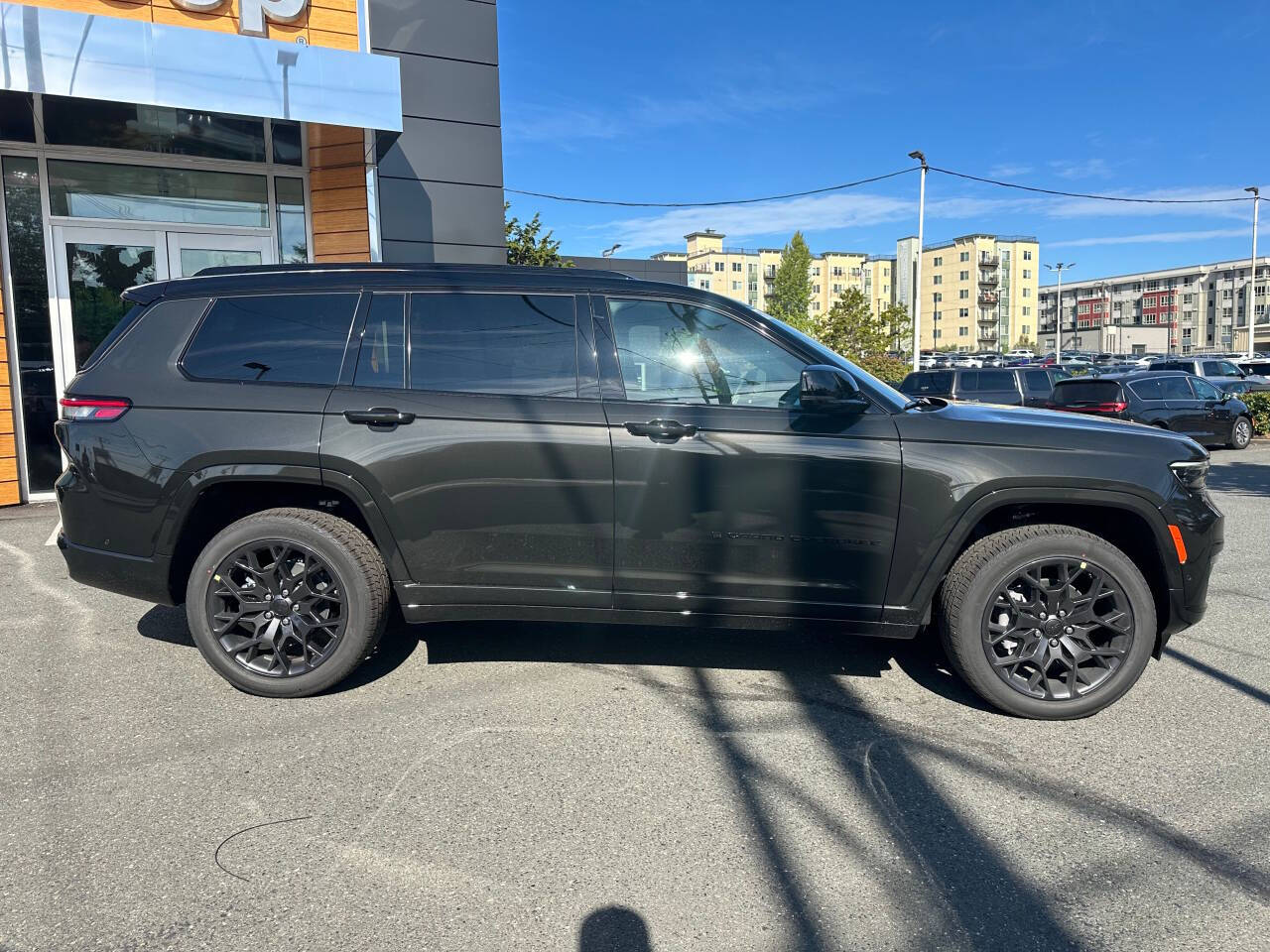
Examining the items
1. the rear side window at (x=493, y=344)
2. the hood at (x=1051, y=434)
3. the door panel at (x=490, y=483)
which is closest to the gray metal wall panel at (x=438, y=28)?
the rear side window at (x=493, y=344)

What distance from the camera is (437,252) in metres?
11.0

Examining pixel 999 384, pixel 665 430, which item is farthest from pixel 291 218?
pixel 999 384

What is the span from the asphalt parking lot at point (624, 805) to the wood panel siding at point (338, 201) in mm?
5974

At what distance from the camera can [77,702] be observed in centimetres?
404

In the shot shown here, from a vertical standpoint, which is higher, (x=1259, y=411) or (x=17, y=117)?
(x=17, y=117)

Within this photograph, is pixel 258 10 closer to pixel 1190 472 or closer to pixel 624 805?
pixel 624 805

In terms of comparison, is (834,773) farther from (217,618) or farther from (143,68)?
(143,68)

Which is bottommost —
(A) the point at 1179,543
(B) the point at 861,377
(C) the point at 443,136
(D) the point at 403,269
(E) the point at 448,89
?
(A) the point at 1179,543

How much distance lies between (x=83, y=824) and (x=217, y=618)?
3.82 feet

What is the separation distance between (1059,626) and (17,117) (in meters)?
9.66

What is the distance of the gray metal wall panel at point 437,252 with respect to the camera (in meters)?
10.8

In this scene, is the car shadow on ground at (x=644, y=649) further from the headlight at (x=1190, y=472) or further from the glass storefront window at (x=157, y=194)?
the glass storefront window at (x=157, y=194)

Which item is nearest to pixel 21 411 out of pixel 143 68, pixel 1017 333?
pixel 143 68

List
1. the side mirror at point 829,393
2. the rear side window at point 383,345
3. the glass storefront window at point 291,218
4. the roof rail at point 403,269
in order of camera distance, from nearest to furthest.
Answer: the side mirror at point 829,393 < the rear side window at point 383,345 < the roof rail at point 403,269 < the glass storefront window at point 291,218
